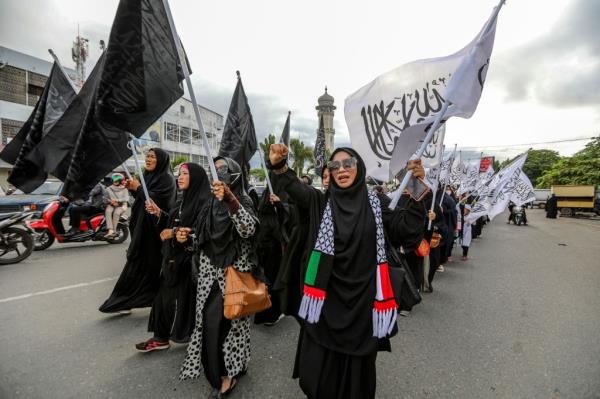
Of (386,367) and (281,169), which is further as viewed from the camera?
(386,367)

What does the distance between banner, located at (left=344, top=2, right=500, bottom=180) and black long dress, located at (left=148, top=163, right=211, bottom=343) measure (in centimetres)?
150

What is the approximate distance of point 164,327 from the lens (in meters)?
2.74

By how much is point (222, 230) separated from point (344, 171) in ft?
3.20

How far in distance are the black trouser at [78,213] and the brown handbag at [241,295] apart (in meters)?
6.60

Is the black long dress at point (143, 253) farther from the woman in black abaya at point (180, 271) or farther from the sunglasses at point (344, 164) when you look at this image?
the sunglasses at point (344, 164)

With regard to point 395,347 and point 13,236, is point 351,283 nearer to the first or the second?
point 395,347

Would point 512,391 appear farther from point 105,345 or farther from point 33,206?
point 33,206

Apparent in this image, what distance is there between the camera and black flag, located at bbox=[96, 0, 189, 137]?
2.12m

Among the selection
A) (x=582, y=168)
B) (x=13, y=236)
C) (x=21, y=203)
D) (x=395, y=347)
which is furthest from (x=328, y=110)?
(x=395, y=347)

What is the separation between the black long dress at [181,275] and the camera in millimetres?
2590

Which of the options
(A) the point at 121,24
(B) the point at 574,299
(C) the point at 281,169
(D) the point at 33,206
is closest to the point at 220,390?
(C) the point at 281,169

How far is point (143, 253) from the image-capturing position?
3189mm

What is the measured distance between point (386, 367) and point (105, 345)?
2.52m

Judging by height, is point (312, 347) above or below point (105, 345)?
above
